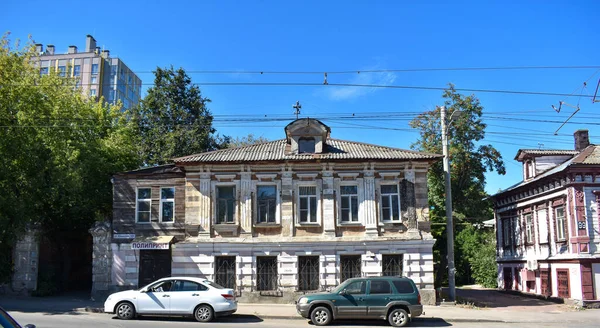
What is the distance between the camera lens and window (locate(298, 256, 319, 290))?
70.4 feet

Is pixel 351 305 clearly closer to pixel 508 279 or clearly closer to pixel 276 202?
pixel 276 202

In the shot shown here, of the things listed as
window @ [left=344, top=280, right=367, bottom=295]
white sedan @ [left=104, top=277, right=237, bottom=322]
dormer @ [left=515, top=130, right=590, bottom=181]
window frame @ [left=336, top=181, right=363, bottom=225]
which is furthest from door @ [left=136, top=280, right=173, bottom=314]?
dormer @ [left=515, top=130, right=590, bottom=181]

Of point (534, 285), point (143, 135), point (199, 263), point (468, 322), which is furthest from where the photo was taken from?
point (143, 135)

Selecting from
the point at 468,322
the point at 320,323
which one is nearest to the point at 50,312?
the point at 320,323

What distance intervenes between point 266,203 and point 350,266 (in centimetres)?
484

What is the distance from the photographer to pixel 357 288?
16.0 meters

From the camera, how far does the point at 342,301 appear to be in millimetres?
15781

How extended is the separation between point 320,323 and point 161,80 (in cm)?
2949

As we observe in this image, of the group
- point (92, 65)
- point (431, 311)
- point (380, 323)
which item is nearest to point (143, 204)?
point (380, 323)

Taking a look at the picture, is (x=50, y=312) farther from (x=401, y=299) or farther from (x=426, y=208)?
(x=426, y=208)

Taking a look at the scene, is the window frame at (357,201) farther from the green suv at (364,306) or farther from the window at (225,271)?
the green suv at (364,306)

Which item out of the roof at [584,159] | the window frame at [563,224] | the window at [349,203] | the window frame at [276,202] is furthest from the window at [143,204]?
the window frame at [563,224]

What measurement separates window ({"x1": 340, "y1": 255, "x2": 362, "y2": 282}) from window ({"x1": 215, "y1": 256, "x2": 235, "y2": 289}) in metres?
5.01

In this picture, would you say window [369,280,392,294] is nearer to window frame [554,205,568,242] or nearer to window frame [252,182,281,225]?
window frame [252,182,281,225]
